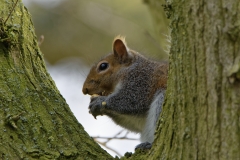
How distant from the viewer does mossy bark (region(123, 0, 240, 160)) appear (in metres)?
1.94

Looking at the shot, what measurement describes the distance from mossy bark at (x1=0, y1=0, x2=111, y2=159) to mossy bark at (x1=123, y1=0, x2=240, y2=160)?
30.9 inches

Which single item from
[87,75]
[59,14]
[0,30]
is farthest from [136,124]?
[59,14]

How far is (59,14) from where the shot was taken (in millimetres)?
7434

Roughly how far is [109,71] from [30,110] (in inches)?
60.0

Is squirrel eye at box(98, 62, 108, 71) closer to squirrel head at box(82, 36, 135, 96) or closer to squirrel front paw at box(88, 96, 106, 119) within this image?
squirrel head at box(82, 36, 135, 96)

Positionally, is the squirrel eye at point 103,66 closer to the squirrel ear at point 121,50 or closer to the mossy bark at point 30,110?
the squirrel ear at point 121,50

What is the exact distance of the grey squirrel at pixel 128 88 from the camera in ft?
12.4

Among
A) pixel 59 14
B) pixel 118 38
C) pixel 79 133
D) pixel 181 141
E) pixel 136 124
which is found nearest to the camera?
pixel 181 141

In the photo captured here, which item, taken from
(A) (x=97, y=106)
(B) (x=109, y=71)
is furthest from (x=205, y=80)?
(B) (x=109, y=71)

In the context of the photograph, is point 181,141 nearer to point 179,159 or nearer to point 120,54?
point 179,159

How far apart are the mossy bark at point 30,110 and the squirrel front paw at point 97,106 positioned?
0.78 meters

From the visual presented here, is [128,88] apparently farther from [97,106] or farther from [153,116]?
[153,116]

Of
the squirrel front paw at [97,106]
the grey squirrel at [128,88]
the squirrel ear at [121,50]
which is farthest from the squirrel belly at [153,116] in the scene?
the squirrel ear at [121,50]

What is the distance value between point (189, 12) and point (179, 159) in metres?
0.67
